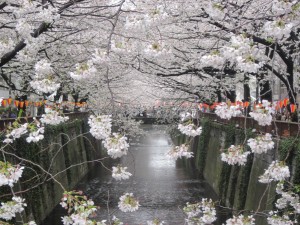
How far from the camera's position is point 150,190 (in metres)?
21.1

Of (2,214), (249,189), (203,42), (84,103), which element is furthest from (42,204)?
(84,103)

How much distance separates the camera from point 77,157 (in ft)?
85.1

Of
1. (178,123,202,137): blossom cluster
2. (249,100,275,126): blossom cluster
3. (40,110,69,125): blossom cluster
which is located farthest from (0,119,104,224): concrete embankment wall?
(249,100,275,126): blossom cluster

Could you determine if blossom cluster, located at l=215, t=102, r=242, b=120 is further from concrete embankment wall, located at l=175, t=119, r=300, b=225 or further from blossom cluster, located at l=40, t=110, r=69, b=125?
blossom cluster, located at l=40, t=110, r=69, b=125

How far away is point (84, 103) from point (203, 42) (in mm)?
21284

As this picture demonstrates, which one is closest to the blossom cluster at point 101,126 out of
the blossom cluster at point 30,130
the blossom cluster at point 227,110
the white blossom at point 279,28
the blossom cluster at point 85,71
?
the blossom cluster at point 85,71

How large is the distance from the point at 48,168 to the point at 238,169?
24.1 ft

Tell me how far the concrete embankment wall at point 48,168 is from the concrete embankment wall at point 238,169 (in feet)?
16.4

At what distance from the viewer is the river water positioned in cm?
1622

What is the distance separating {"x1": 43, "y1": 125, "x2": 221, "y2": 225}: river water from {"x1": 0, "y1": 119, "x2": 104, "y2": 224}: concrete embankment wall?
0.64 metres

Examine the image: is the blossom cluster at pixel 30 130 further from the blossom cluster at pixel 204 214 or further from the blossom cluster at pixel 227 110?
the blossom cluster at pixel 204 214

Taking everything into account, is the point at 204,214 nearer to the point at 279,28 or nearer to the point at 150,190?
the point at 279,28

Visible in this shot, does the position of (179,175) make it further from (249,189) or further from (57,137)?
(249,189)

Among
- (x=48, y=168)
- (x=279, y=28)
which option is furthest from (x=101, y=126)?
(x=48, y=168)
